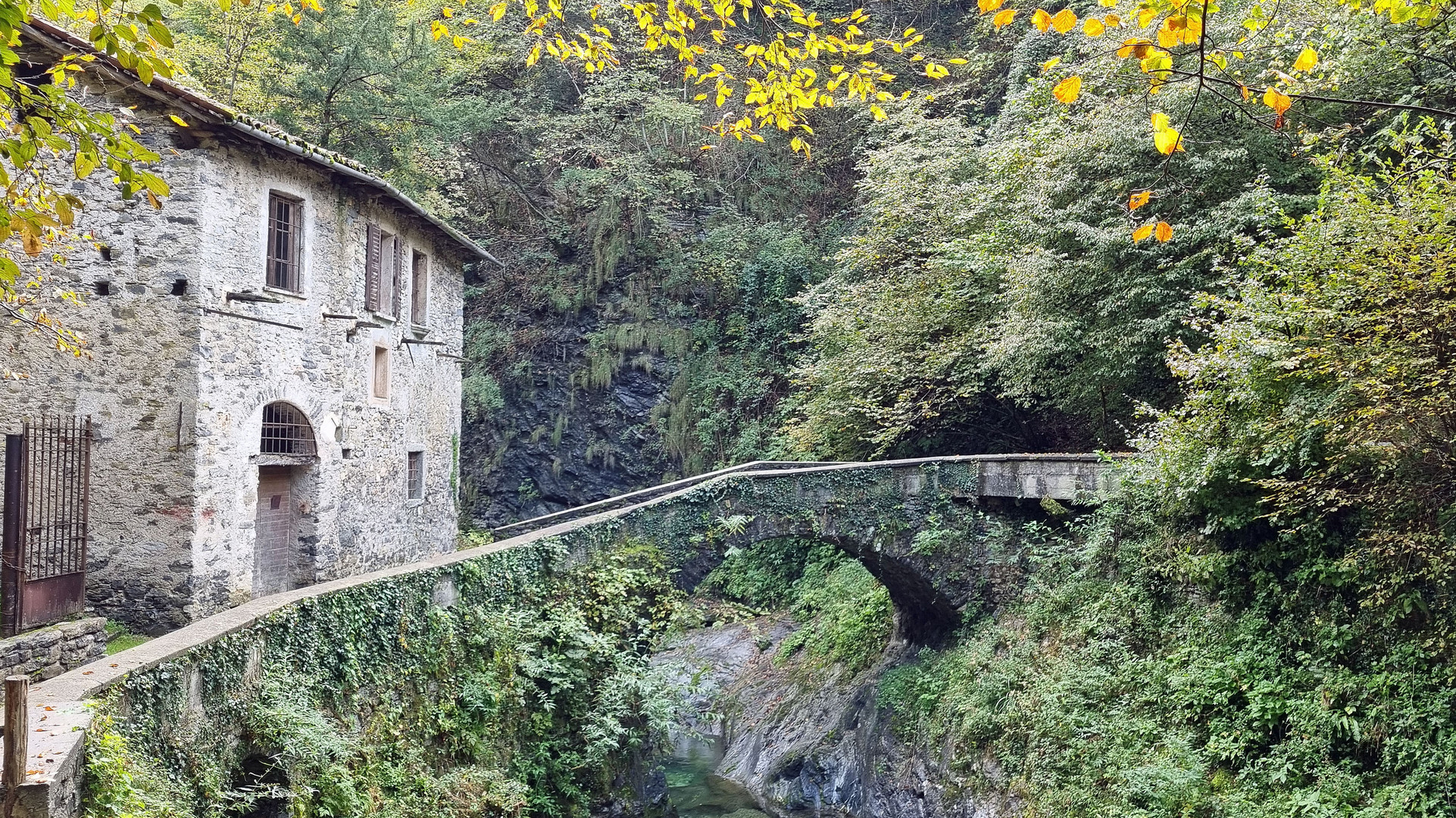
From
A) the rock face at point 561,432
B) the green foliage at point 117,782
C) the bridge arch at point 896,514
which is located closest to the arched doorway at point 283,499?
the bridge arch at point 896,514

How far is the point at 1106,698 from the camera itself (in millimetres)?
10688

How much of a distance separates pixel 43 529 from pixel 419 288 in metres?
8.58

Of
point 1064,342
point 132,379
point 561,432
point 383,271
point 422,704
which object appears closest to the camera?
point 422,704

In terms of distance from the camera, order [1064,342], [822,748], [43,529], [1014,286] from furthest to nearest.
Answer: [822,748]
[1014,286]
[1064,342]
[43,529]

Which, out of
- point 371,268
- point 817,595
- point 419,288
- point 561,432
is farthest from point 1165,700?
point 561,432

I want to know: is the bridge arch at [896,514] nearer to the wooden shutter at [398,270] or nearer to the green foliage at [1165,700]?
the green foliage at [1165,700]

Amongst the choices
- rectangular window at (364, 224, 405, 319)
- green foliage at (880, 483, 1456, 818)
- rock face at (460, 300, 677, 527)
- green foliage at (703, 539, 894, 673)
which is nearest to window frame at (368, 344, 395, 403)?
rectangular window at (364, 224, 405, 319)

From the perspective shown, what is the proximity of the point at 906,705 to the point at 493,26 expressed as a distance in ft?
72.5

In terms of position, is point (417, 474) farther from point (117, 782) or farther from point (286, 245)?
point (117, 782)

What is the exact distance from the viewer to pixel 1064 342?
12875mm

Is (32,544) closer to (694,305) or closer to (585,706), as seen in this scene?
(585,706)

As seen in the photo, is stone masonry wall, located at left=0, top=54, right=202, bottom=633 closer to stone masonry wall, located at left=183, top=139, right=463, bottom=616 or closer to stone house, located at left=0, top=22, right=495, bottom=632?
stone house, located at left=0, top=22, right=495, bottom=632

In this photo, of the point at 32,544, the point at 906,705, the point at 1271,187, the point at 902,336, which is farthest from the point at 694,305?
the point at 32,544

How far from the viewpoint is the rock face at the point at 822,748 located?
1290cm
